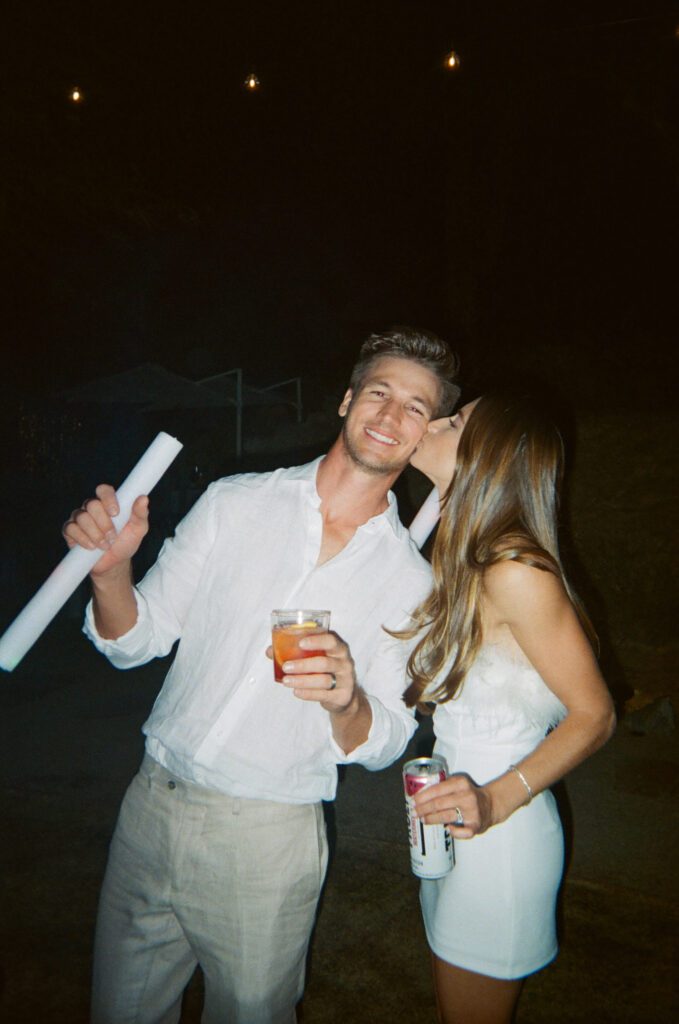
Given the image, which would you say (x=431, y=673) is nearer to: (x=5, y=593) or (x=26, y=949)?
(x=26, y=949)

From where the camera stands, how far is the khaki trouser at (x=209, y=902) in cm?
192

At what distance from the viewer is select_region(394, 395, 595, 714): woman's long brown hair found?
224 cm

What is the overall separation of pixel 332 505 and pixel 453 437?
605 millimetres

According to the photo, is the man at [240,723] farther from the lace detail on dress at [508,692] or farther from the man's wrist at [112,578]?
the lace detail on dress at [508,692]

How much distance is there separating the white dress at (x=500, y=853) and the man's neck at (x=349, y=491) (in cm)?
61

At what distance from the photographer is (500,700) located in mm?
2223

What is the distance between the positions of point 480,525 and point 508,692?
21.9 inches

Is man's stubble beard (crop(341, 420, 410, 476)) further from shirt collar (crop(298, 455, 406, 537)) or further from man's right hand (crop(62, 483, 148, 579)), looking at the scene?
man's right hand (crop(62, 483, 148, 579))

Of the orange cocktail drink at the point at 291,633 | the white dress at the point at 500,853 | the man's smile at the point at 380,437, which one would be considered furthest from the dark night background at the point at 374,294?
the orange cocktail drink at the point at 291,633

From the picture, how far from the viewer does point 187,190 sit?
7.81 m

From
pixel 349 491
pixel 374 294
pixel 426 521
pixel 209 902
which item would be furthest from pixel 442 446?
pixel 374 294

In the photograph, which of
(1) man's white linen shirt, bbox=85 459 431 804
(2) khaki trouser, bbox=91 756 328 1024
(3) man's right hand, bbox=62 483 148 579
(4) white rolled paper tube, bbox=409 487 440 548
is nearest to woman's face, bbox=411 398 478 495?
(4) white rolled paper tube, bbox=409 487 440 548

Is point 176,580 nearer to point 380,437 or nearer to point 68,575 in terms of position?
point 68,575

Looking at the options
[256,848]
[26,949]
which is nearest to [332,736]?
[256,848]
